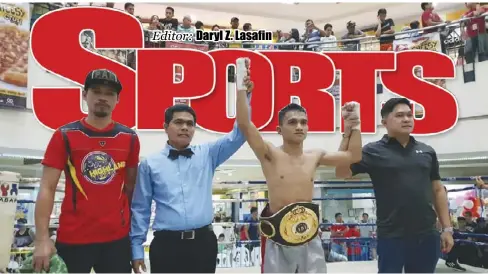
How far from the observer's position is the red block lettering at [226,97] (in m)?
8.66

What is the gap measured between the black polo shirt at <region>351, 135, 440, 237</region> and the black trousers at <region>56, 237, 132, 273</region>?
54.4 inches

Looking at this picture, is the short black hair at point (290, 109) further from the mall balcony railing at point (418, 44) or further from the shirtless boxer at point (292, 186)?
the mall balcony railing at point (418, 44)

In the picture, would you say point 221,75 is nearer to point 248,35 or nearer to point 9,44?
point 248,35

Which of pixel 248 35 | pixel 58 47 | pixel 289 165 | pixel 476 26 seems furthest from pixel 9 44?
pixel 476 26

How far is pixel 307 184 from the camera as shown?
2559 millimetres

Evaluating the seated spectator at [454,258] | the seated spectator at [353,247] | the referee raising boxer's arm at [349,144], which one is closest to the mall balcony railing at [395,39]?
the seated spectator at [353,247]

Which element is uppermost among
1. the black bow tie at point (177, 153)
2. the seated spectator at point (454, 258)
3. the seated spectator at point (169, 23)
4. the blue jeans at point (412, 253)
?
the seated spectator at point (169, 23)

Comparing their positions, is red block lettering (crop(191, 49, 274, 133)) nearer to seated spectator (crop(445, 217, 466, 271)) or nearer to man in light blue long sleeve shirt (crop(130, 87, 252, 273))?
seated spectator (crop(445, 217, 466, 271))

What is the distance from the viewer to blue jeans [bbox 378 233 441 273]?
257 cm

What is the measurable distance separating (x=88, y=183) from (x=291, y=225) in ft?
3.40

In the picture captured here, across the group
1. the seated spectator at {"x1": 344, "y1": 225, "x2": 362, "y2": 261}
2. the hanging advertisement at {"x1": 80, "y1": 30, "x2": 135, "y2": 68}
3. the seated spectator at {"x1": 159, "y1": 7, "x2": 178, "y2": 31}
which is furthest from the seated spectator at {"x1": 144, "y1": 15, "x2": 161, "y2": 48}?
the seated spectator at {"x1": 344, "y1": 225, "x2": 362, "y2": 261}

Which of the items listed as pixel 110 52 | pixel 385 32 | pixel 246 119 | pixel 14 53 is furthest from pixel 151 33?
pixel 246 119

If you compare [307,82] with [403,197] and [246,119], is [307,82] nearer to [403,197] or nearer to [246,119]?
[403,197]

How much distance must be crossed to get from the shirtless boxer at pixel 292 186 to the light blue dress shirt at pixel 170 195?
0.33m
